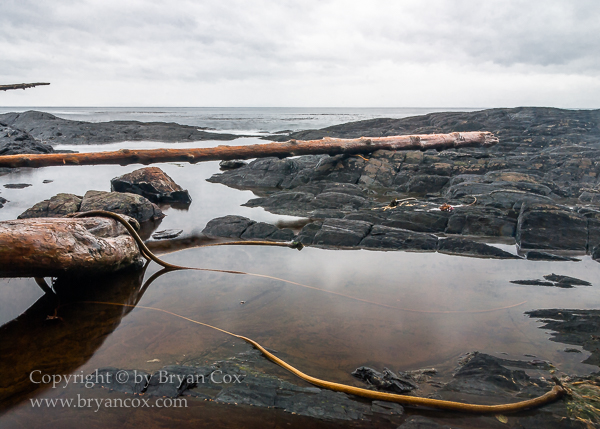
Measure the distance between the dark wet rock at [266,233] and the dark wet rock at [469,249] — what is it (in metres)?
2.59

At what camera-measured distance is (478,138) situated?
1283cm

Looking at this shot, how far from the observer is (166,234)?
264 inches

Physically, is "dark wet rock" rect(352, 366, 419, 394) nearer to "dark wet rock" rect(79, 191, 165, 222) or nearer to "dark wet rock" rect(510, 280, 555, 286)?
"dark wet rock" rect(510, 280, 555, 286)

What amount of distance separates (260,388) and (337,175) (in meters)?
8.92

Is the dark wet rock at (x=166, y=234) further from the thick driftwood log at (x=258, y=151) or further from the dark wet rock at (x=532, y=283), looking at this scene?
the dark wet rock at (x=532, y=283)

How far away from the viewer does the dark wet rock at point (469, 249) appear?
5301 millimetres

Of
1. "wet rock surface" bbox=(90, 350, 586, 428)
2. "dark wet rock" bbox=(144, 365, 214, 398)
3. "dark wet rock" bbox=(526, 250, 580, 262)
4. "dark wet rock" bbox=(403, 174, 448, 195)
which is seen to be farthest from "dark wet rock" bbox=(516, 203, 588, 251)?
"dark wet rock" bbox=(144, 365, 214, 398)

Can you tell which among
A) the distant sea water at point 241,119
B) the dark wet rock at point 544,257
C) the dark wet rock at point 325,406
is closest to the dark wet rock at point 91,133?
the distant sea water at point 241,119

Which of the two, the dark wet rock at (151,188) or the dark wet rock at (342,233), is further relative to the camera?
the dark wet rock at (151,188)

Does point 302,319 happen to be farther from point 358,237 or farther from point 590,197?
point 590,197

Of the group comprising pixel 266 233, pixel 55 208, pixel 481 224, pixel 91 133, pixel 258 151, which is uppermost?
pixel 91 133

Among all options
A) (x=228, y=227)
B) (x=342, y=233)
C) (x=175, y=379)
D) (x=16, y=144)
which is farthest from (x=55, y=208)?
(x=16, y=144)

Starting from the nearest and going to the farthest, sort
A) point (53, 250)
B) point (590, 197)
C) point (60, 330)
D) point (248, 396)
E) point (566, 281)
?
point (248, 396) → point (60, 330) → point (53, 250) → point (566, 281) → point (590, 197)

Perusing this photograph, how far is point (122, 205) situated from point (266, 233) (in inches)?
137
